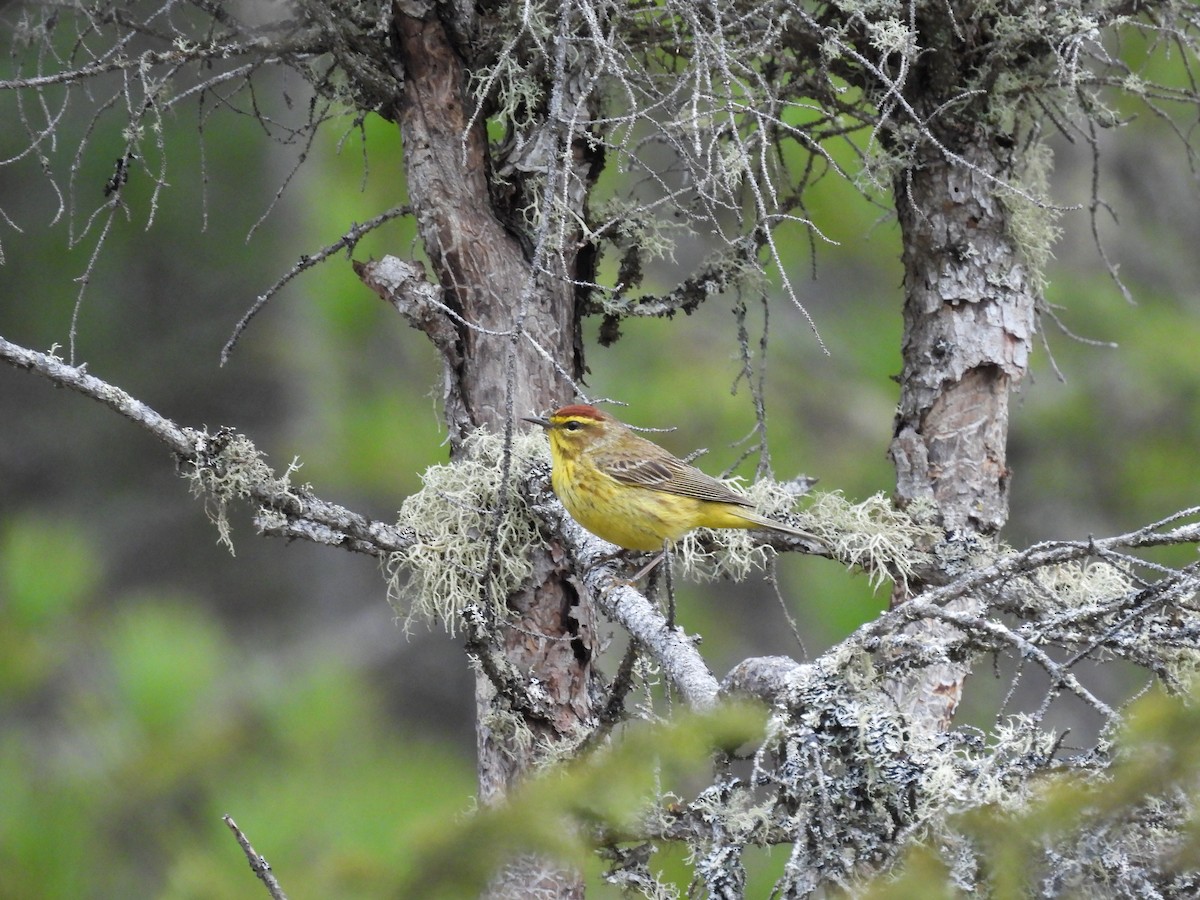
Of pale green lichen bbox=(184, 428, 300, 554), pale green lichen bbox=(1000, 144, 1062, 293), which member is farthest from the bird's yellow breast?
pale green lichen bbox=(1000, 144, 1062, 293)

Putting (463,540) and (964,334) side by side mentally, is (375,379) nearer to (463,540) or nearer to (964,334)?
(463,540)

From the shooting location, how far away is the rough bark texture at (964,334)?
395 cm

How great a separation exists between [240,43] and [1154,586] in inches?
112

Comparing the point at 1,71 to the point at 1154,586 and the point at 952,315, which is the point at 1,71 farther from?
the point at 1154,586

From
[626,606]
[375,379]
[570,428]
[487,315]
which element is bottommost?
[626,606]

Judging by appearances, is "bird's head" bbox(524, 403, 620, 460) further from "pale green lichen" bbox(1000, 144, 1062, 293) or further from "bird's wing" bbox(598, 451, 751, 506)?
"pale green lichen" bbox(1000, 144, 1062, 293)

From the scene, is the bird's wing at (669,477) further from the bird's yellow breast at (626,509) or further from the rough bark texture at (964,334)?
the rough bark texture at (964,334)

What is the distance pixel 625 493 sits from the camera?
414cm

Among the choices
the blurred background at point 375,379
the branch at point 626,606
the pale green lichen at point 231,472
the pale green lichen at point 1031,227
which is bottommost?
the branch at point 626,606

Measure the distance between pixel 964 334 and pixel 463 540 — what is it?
1.73m

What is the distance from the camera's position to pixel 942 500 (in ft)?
13.0

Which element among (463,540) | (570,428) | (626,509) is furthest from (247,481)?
(626,509)

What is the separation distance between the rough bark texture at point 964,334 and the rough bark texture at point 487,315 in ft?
3.57

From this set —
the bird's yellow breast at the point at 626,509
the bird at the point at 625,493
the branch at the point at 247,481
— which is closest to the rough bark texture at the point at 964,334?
the bird at the point at 625,493
